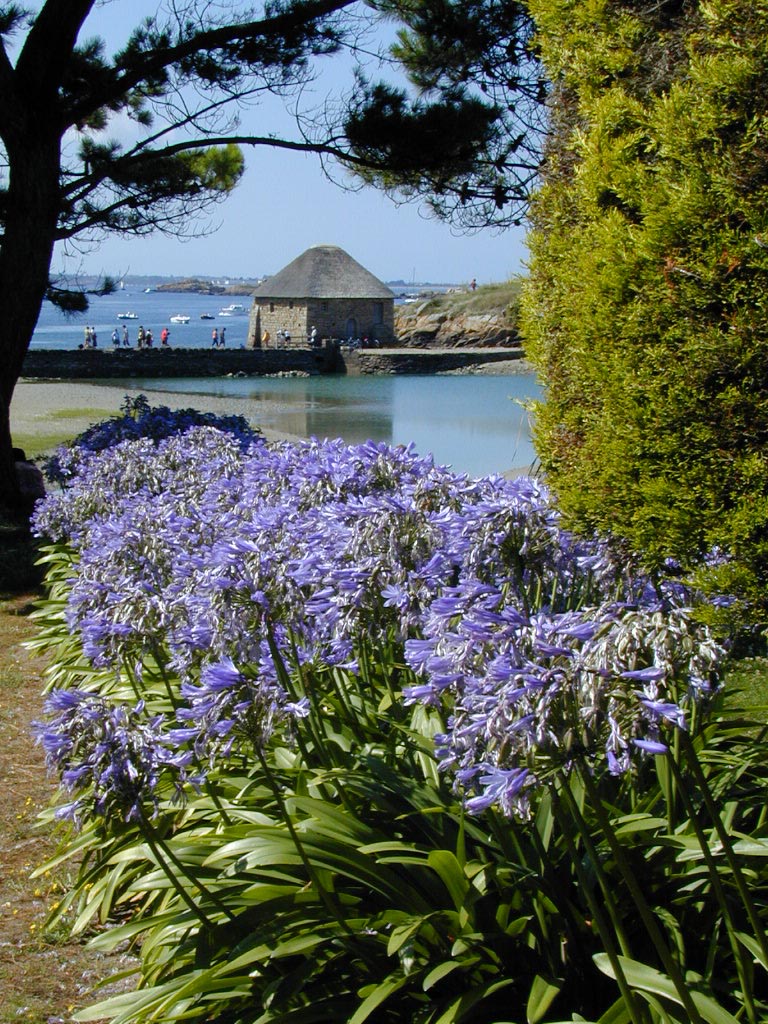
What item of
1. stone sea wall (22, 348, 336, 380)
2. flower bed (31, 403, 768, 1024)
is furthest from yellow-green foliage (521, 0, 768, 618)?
stone sea wall (22, 348, 336, 380)

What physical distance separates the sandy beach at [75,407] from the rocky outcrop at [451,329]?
35.5 meters

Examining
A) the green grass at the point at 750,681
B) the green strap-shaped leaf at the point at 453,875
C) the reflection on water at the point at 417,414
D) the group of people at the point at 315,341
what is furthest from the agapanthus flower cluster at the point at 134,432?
the group of people at the point at 315,341

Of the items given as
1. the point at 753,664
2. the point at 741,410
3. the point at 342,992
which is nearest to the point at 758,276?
the point at 741,410

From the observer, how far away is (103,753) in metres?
2.69

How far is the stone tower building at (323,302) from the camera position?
6594 centimetres

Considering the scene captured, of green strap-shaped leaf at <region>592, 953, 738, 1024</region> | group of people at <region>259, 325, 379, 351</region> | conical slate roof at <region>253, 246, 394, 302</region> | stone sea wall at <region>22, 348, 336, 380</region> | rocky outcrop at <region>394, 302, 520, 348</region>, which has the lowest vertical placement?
green strap-shaped leaf at <region>592, 953, 738, 1024</region>

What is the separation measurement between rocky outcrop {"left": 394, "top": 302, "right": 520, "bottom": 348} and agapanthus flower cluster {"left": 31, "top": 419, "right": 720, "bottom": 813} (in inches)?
2428

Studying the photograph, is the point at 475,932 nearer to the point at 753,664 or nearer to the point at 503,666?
the point at 503,666

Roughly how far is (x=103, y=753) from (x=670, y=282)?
2242 mm

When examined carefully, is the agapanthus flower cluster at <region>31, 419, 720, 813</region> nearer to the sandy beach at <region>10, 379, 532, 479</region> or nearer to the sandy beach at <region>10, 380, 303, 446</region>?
the sandy beach at <region>10, 379, 532, 479</region>

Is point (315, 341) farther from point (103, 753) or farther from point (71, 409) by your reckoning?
point (103, 753)

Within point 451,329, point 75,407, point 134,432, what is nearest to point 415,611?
point 134,432

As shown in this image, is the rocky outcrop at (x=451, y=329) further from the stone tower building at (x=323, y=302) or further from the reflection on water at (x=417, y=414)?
the reflection on water at (x=417, y=414)

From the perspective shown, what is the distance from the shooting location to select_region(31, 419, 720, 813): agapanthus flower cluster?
7.13 feet
